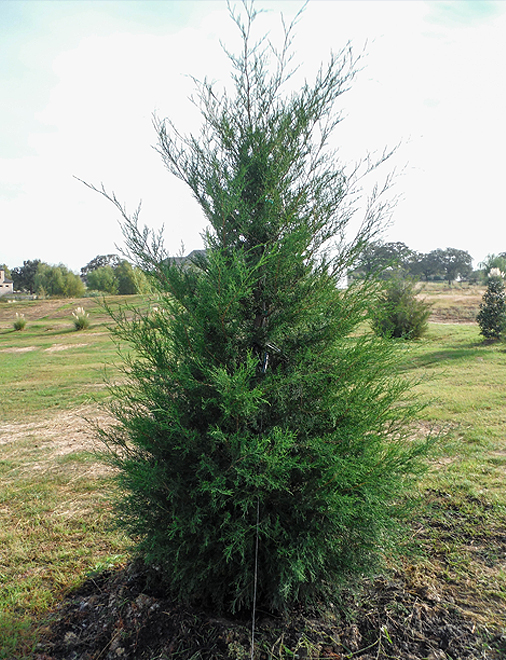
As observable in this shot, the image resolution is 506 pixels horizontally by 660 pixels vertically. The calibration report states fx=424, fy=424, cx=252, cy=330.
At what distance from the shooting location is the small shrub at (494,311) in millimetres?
14242

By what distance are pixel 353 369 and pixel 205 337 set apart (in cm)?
90

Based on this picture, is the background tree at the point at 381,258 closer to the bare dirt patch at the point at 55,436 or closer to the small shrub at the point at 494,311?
the bare dirt patch at the point at 55,436

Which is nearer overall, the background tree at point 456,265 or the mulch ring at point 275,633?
the mulch ring at point 275,633

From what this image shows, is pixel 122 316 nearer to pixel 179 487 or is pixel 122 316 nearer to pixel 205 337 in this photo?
pixel 205 337

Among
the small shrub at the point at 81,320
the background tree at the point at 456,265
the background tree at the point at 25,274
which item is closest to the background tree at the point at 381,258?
the small shrub at the point at 81,320

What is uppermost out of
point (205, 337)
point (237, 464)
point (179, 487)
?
point (205, 337)

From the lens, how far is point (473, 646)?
7.73ft

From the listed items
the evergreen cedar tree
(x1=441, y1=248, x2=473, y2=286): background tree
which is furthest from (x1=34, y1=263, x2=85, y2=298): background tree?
Result: (x1=441, y1=248, x2=473, y2=286): background tree

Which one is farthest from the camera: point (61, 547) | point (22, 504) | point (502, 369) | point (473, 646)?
point (502, 369)

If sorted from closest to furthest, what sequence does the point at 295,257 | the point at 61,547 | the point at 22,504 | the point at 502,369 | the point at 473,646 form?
the point at 473,646, the point at 295,257, the point at 61,547, the point at 22,504, the point at 502,369

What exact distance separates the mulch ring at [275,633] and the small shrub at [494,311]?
44.4 ft

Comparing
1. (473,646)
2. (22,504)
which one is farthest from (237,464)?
(22,504)

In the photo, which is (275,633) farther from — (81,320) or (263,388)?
(81,320)

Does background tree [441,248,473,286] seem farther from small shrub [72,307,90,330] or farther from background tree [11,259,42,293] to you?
background tree [11,259,42,293]
